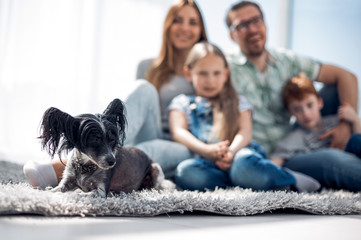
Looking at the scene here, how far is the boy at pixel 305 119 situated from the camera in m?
2.37

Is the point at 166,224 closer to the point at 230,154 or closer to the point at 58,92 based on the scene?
the point at 230,154

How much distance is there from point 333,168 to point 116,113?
1.29 meters

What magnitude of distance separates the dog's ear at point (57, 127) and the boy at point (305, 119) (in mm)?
1454

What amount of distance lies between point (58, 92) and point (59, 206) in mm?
2196

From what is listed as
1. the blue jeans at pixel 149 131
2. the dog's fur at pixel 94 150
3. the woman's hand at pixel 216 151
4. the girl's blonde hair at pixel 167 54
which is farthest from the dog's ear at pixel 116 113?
the girl's blonde hair at pixel 167 54

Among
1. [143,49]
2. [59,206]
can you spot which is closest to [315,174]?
[59,206]

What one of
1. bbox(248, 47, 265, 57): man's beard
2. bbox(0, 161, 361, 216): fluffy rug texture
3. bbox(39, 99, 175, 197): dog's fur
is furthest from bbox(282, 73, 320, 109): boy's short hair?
bbox(39, 99, 175, 197): dog's fur

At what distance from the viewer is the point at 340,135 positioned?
2365 millimetres

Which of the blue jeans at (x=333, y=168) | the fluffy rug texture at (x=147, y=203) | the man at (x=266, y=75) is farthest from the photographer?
the man at (x=266, y=75)

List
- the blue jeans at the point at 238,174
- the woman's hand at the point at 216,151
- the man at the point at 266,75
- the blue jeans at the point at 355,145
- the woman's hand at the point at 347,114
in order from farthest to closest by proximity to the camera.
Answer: the man at the point at 266,75, the woman's hand at the point at 347,114, the blue jeans at the point at 355,145, the woman's hand at the point at 216,151, the blue jeans at the point at 238,174

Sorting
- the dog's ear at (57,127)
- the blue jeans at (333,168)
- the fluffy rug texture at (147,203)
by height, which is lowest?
the blue jeans at (333,168)

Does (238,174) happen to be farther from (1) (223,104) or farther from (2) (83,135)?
(2) (83,135)

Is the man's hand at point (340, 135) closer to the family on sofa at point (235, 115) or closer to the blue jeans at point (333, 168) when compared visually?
the family on sofa at point (235, 115)

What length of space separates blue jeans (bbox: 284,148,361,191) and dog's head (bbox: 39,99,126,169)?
130 centimetres
